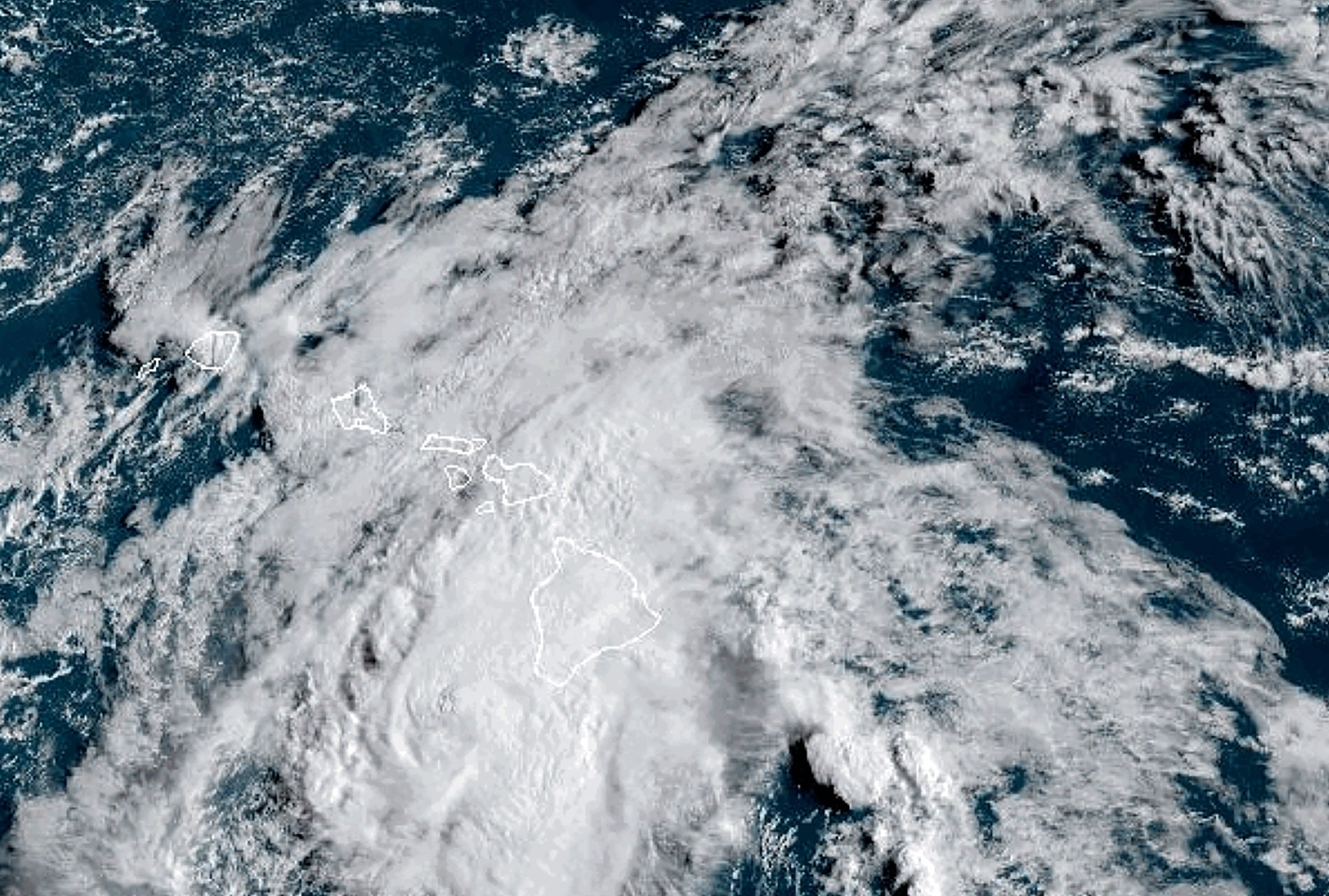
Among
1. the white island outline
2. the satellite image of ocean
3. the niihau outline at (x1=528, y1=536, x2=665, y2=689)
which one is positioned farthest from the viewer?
the white island outline

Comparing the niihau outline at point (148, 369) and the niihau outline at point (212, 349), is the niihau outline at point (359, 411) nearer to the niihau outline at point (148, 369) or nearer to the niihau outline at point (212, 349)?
the niihau outline at point (212, 349)

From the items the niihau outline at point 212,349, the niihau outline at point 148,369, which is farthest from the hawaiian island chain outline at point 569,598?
the niihau outline at point 148,369

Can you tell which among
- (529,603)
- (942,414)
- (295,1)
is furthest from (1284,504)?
(295,1)

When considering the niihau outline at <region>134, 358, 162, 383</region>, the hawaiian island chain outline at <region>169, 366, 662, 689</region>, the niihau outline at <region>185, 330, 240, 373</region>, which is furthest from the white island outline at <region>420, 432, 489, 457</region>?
the niihau outline at <region>134, 358, 162, 383</region>

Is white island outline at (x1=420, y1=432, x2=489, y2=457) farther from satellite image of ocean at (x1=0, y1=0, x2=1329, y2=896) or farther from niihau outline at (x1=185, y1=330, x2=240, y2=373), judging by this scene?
niihau outline at (x1=185, y1=330, x2=240, y2=373)

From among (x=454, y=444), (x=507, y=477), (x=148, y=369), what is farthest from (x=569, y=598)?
(x=148, y=369)

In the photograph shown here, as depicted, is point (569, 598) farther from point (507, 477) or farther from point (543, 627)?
point (507, 477)
